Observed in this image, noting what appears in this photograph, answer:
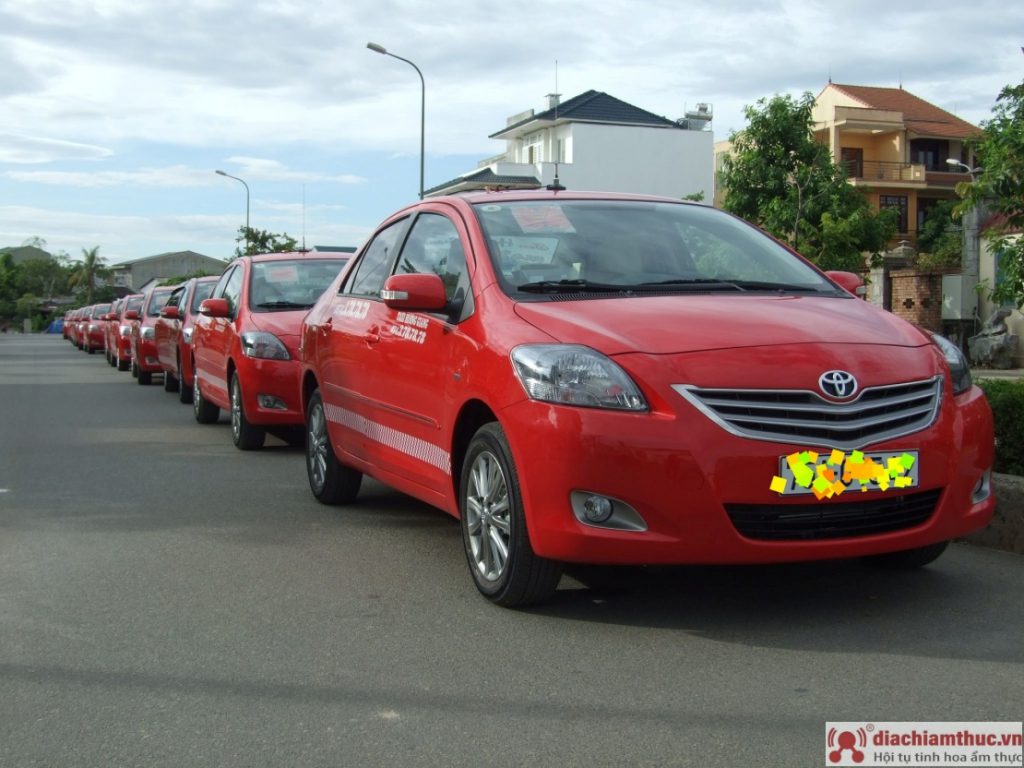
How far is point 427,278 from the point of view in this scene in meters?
5.68

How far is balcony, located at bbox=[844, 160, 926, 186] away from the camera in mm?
64250

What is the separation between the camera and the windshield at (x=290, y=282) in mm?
11289

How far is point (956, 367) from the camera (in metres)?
5.29

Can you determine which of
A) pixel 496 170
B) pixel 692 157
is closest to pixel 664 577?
pixel 496 170

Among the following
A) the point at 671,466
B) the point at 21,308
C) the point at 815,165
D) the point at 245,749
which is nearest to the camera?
the point at 245,749

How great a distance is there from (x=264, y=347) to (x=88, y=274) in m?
127

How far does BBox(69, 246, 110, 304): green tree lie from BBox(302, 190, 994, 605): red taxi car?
12934cm

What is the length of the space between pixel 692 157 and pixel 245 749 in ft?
257

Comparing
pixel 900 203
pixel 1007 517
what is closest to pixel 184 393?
pixel 1007 517

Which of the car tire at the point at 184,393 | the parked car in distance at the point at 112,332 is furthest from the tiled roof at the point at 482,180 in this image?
the car tire at the point at 184,393

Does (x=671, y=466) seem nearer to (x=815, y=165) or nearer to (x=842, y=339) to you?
(x=842, y=339)

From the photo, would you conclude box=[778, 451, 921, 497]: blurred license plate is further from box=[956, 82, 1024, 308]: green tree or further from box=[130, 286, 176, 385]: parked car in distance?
box=[130, 286, 176, 385]: parked car in distance

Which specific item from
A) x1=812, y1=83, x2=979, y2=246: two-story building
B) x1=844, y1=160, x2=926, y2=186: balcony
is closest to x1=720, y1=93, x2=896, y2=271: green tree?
x1=812, y1=83, x2=979, y2=246: two-story building

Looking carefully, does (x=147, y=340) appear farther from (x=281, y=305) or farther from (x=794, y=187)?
(x=794, y=187)
